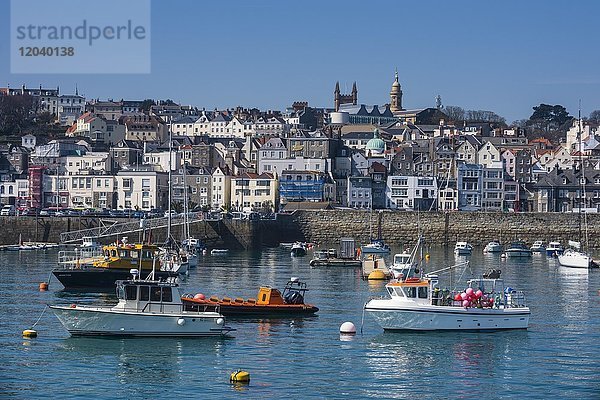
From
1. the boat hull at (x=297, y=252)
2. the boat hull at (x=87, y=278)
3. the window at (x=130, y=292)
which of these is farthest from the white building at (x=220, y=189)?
the window at (x=130, y=292)

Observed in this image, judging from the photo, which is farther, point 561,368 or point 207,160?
point 207,160

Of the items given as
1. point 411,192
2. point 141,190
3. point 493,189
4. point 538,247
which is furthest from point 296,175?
point 538,247

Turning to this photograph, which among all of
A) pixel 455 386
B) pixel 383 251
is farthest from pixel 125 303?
pixel 383 251

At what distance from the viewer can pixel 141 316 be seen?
1366 inches

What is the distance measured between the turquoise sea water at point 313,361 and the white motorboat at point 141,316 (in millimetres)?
366

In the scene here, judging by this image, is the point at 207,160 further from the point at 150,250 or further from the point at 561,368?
the point at 561,368

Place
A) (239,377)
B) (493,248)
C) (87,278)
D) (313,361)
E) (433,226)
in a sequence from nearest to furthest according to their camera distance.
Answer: (239,377)
(313,361)
(87,278)
(493,248)
(433,226)

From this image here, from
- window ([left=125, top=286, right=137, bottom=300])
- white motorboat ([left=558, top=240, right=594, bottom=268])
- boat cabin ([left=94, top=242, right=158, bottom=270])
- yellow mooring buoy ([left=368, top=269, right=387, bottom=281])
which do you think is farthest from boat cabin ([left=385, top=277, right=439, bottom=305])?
white motorboat ([left=558, top=240, right=594, bottom=268])

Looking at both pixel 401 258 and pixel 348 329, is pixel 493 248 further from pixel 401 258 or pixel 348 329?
pixel 348 329

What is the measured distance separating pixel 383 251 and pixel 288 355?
44847 millimetres

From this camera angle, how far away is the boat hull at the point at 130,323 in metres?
34.8

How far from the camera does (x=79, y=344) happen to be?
3450 cm

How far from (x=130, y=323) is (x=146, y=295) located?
89 cm

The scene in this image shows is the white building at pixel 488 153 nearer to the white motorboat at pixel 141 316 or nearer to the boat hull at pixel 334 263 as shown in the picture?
the boat hull at pixel 334 263
